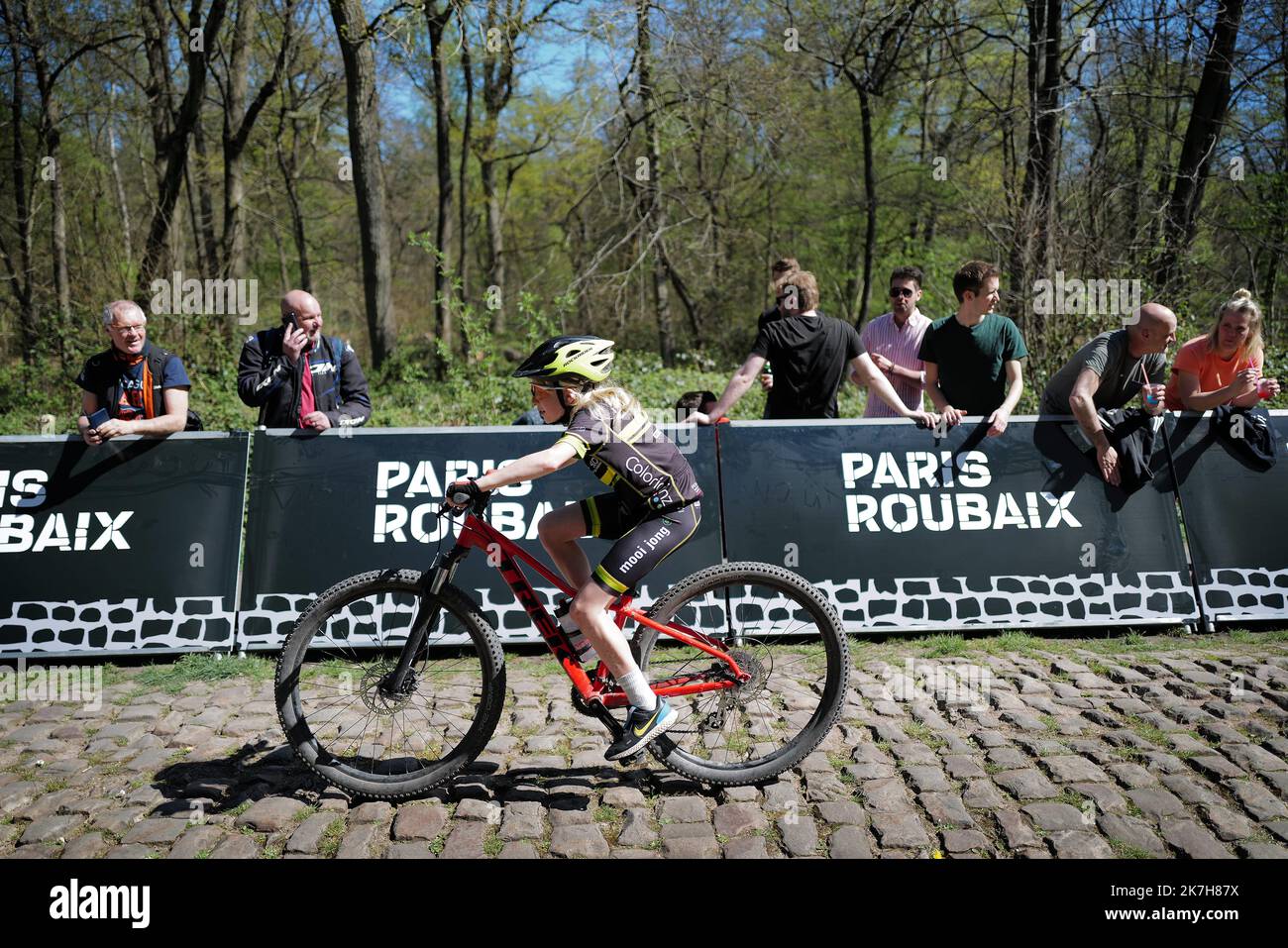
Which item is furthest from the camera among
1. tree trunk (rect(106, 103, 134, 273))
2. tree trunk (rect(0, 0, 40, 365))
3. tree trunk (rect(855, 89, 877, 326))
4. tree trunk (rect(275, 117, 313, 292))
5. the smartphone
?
tree trunk (rect(275, 117, 313, 292))

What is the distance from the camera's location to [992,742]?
15.8 feet

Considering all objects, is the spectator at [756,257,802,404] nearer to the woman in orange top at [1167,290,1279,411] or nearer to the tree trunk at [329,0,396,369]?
the woman in orange top at [1167,290,1279,411]

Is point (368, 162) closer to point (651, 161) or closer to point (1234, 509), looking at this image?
point (651, 161)

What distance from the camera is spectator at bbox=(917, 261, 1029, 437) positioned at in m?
6.84

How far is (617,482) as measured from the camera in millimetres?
4320

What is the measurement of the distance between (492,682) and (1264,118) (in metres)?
22.7

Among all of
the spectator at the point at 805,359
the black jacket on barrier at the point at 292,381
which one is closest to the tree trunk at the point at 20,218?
the black jacket on barrier at the point at 292,381

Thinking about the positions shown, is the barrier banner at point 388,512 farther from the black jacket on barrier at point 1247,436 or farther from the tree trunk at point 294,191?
the tree trunk at point 294,191

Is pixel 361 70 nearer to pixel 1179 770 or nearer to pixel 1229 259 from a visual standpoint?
pixel 1179 770

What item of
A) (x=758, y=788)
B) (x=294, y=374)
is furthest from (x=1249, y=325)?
(x=294, y=374)

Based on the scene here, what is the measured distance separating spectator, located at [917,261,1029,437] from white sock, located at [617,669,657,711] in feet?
11.3

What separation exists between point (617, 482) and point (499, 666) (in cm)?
92

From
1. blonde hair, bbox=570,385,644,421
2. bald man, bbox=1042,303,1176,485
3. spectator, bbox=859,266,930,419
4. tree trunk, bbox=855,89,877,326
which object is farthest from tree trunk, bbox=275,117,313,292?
blonde hair, bbox=570,385,644,421

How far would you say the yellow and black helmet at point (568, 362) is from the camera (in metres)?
4.20
